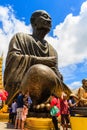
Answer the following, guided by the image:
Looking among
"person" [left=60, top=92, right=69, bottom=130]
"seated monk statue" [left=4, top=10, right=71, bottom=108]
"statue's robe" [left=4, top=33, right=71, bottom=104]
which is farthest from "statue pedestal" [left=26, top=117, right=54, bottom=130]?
"statue's robe" [left=4, top=33, right=71, bottom=104]

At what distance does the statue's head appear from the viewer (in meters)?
9.55

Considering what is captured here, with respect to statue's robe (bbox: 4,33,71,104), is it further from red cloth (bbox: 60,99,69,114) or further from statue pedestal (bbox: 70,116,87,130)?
statue pedestal (bbox: 70,116,87,130)

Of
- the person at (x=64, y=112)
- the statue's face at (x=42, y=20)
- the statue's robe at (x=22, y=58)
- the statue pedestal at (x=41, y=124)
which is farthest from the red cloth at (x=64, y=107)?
the statue's face at (x=42, y=20)

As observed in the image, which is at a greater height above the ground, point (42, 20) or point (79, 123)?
point (42, 20)

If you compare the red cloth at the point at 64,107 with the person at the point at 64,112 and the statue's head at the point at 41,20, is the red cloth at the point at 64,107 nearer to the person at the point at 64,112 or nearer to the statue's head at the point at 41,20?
the person at the point at 64,112

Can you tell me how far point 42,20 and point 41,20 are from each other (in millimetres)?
40

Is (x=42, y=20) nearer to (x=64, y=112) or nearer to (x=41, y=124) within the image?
(x=64, y=112)

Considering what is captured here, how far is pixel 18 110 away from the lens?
22.0 ft

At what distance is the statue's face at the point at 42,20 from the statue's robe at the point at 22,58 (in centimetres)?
49

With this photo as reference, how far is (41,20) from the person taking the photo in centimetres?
955

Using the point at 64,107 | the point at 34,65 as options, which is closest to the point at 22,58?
the point at 34,65

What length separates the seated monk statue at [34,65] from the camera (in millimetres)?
7336

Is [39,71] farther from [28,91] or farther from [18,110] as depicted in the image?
[18,110]

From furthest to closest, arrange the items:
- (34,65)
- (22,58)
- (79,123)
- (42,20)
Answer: (42,20), (22,58), (34,65), (79,123)
